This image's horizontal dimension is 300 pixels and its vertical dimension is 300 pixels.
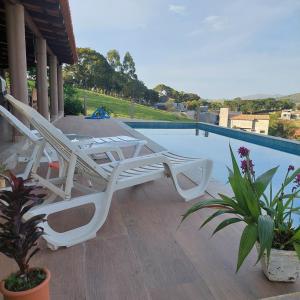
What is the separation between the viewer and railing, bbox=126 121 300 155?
7.34m

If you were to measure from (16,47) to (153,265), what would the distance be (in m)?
4.51

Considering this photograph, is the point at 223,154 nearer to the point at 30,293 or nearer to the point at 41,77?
the point at 41,77

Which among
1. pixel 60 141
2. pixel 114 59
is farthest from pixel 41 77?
pixel 114 59

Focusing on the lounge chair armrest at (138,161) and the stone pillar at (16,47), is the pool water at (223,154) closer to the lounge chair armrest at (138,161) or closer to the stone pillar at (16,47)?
the lounge chair armrest at (138,161)

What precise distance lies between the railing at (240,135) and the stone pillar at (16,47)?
6.39 m

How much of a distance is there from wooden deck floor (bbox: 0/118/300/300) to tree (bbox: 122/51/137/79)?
35697mm

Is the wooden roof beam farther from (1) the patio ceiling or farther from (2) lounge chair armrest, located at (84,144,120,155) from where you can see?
(2) lounge chair armrest, located at (84,144,120,155)

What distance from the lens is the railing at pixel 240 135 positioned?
7339 mm

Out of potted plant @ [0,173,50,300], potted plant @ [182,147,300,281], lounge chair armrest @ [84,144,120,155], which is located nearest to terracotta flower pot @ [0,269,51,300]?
potted plant @ [0,173,50,300]

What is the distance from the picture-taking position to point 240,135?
1004 cm

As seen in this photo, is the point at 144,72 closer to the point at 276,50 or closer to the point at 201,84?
the point at 201,84

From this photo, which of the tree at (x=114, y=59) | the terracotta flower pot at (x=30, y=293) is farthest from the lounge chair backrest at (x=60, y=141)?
the tree at (x=114, y=59)

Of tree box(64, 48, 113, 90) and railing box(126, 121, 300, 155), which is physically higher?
tree box(64, 48, 113, 90)

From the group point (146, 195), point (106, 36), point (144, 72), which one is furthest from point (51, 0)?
point (144, 72)
